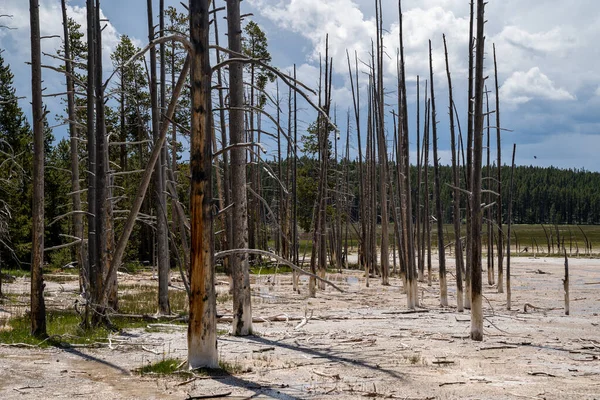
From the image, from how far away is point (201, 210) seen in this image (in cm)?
742

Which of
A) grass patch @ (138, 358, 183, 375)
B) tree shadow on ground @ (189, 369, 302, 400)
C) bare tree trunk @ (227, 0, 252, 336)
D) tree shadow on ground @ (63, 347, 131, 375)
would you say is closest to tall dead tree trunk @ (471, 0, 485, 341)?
bare tree trunk @ (227, 0, 252, 336)

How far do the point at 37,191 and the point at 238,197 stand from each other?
10.3ft

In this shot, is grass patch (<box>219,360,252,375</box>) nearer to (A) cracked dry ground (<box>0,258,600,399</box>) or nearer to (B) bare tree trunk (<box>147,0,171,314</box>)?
(A) cracked dry ground (<box>0,258,600,399</box>)

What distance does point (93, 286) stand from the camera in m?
11.9

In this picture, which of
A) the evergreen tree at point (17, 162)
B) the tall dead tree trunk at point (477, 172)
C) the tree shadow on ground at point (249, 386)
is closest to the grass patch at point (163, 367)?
the tree shadow on ground at point (249, 386)

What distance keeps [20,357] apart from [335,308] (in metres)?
9.54

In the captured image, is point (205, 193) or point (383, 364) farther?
point (383, 364)

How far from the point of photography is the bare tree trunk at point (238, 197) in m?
10.8

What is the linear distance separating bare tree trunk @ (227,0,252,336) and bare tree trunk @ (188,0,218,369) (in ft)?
10.0

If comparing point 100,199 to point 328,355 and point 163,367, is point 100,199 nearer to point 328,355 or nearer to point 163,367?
point 163,367

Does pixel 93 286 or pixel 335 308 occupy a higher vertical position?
pixel 93 286

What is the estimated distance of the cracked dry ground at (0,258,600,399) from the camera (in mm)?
6828

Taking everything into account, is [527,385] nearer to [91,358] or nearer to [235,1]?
[91,358]

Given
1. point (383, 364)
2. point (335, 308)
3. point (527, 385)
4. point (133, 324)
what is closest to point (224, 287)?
point (335, 308)
